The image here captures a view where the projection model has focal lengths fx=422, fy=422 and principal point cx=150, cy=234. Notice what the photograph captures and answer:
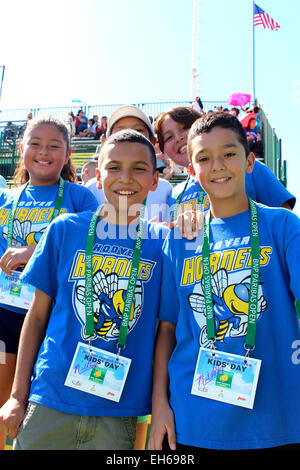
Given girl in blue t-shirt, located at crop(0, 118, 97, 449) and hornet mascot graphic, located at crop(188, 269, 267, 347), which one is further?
girl in blue t-shirt, located at crop(0, 118, 97, 449)

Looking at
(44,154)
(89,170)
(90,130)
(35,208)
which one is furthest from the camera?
(90,130)

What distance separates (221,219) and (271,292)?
37cm

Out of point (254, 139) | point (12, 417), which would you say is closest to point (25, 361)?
point (12, 417)

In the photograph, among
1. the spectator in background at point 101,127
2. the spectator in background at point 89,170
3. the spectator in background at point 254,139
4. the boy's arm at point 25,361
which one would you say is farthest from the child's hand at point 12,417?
the spectator in background at point 101,127

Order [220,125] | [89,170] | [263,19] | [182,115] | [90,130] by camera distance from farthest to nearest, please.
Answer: [263,19]
[90,130]
[89,170]
[182,115]
[220,125]

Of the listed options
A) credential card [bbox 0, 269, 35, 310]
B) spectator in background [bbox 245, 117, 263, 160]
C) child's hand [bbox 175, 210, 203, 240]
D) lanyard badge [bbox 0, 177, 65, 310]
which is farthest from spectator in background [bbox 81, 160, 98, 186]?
spectator in background [bbox 245, 117, 263, 160]

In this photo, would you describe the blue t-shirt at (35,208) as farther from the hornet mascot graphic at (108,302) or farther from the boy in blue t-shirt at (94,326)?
the hornet mascot graphic at (108,302)

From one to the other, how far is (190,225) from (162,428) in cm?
79

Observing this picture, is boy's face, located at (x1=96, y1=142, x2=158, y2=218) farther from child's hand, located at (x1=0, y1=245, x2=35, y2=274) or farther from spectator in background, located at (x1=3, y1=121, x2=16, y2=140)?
spectator in background, located at (x1=3, y1=121, x2=16, y2=140)

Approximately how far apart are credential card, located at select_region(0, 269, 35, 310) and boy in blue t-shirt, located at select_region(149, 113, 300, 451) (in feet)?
2.44

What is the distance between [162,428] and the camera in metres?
1.54

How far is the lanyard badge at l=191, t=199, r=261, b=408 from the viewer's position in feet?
4.77

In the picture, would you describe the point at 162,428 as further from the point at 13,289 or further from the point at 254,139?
the point at 254,139

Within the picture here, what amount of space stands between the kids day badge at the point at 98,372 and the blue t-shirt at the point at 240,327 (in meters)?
0.20
